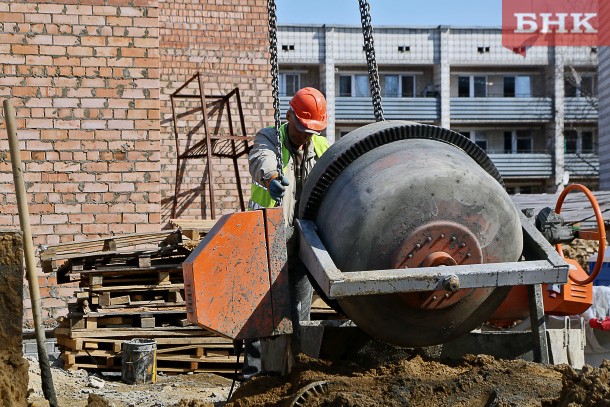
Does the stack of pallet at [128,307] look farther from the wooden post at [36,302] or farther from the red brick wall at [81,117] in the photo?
the wooden post at [36,302]

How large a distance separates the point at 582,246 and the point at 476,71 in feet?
109

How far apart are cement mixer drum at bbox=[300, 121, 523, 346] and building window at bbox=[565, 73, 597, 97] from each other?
42.2 m

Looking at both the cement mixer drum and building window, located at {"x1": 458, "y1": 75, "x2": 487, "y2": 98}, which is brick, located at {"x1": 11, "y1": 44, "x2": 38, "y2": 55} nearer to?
the cement mixer drum

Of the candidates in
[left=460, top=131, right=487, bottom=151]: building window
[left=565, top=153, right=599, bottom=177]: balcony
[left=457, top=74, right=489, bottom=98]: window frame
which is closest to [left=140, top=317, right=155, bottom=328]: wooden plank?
[left=565, top=153, right=599, bottom=177]: balcony

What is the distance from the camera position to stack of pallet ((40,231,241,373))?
823cm

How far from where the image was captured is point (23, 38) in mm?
9055

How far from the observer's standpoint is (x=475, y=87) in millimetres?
46219

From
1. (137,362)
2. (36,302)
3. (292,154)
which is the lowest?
(137,362)

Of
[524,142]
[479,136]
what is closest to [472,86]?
[479,136]

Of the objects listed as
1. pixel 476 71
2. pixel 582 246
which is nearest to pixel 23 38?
pixel 582 246

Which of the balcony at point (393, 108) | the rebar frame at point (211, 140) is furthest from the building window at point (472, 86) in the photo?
the rebar frame at point (211, 140)

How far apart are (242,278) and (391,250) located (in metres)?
0.73

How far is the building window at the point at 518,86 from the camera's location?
4631 cm

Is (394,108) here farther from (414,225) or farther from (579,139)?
(414,225)
